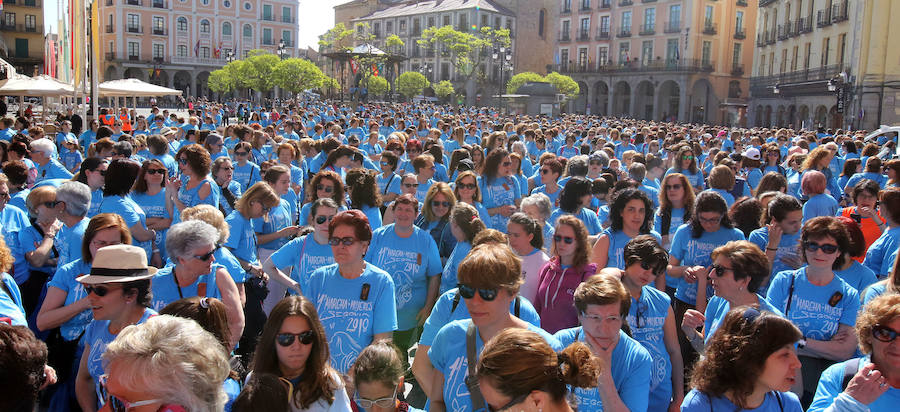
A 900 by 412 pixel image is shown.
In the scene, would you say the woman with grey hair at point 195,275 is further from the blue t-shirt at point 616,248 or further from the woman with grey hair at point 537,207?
the blue t-shirt at point 616,248

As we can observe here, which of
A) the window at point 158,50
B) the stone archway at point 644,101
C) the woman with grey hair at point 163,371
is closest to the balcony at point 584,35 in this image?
the stone archway at point 644,101

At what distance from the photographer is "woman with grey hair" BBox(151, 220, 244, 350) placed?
3.82m

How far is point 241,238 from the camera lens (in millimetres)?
5312

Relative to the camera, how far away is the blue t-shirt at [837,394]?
9.43ft

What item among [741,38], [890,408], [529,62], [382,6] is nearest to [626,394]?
[890,408]

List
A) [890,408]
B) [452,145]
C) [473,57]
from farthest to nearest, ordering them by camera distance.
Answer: [473,57] → [452,145] → [890,408]

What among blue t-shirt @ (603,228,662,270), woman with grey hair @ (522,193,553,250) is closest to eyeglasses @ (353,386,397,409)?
blue t-shirt @ (603,228,662,270)

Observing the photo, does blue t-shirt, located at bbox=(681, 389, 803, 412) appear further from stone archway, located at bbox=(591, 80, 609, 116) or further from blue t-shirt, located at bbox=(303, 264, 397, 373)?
stone archway, located at bbox=(591, 80, 609, 116)

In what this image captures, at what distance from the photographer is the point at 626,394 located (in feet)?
10.4

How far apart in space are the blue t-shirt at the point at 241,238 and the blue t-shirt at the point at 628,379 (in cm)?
288

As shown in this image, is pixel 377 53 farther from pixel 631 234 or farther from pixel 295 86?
pixel 631 234

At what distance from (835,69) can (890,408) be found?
34915mm

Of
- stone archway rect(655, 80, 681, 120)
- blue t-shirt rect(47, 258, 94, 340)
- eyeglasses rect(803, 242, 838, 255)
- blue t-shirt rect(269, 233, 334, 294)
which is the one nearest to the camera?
blue t-shirt rect(47, 258, 94, 340)

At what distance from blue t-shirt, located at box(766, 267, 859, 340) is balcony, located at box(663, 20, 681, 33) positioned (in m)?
54.4
